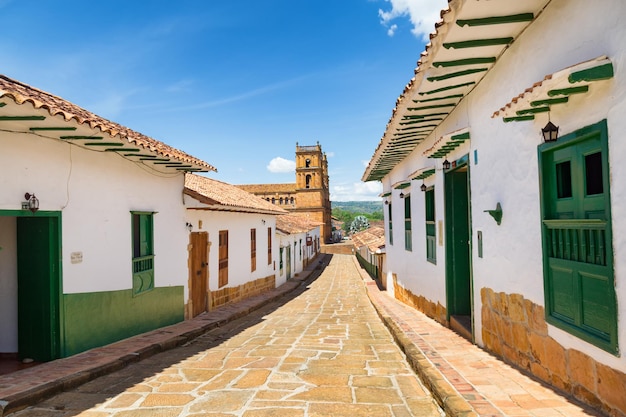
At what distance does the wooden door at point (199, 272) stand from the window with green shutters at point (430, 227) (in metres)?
5.12

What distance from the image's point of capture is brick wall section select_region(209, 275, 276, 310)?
1151cm

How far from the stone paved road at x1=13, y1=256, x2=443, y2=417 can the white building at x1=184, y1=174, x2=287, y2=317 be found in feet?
9.79

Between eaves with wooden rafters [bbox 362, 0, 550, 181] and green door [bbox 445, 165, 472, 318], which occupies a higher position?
eaves with wooden rafters [bbox 362, 0, 550, 181]

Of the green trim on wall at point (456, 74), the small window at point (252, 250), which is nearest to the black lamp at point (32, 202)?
the green trim on wall at point (456, 74)

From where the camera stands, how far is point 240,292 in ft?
45.3

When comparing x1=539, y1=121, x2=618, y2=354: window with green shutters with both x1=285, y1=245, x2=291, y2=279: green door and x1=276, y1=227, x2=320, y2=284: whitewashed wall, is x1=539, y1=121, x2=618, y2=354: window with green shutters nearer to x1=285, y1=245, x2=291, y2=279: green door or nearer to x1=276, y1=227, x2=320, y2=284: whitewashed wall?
x1=276, y1=227, x2=320, y2=284: whitewashed wall

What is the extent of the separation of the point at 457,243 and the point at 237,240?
800 centimetres

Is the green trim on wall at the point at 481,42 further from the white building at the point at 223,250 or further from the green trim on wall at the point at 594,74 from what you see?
the white building at the point at 223,250

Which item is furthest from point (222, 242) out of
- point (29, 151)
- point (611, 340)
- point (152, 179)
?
point (611, 340)

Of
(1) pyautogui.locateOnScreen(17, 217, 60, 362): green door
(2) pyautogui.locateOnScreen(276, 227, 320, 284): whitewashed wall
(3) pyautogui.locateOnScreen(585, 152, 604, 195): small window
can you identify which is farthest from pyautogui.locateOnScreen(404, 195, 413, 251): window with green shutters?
(2) pyautogui.locateOnScreen(276, 227, 320, 284): whitewashed wall

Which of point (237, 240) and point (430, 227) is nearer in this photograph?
point (430, 227)

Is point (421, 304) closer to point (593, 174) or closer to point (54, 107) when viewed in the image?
point (593, 174)

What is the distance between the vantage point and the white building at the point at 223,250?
10.0 m

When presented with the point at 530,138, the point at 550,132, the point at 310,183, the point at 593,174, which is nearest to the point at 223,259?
the point at 530,138
